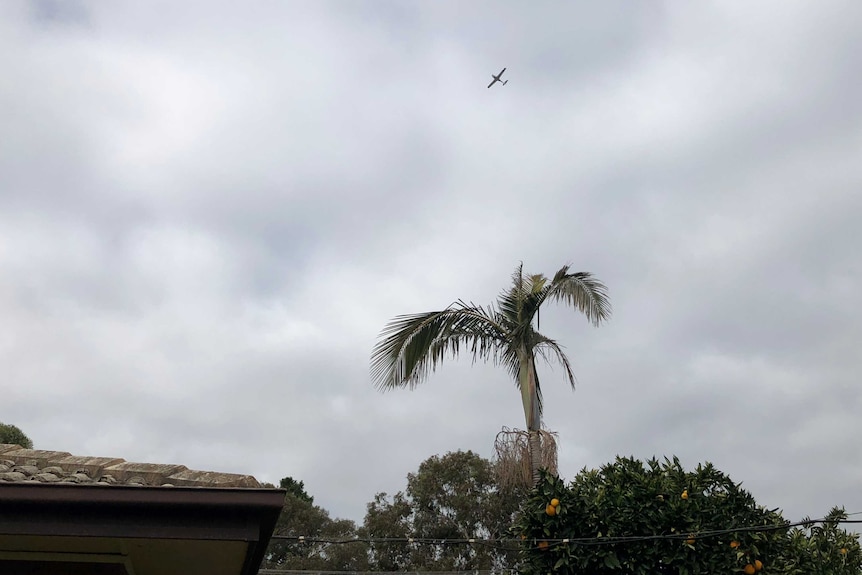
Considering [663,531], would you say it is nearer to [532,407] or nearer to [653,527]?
[653,527]

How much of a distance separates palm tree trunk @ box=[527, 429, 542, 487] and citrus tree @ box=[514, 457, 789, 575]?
1.59 feet

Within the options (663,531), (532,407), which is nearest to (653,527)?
(663,531)

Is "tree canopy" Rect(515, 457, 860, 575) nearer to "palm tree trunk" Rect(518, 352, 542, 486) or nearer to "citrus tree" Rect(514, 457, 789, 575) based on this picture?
"citrus tree" Rect(514, 457, 789, 575)

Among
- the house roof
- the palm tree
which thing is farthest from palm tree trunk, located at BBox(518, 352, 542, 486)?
the house roof

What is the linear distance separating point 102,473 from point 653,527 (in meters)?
6.96

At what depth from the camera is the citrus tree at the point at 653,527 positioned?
909 centimetres

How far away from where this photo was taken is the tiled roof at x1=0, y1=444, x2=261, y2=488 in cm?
444

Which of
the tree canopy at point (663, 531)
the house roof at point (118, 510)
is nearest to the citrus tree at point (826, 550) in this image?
the tree canopy at point (663, 531)

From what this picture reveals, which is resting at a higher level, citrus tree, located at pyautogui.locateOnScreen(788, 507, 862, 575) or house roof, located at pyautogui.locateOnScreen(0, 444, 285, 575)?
citrus tree, located at pyautogui.locateOnScreen(788, 507, 862, 575)

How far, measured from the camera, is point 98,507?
13.6ft

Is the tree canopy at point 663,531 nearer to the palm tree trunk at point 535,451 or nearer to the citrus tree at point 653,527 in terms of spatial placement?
the citrus tree at point 653,527

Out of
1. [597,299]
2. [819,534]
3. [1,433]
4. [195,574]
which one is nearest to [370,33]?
[597,299]

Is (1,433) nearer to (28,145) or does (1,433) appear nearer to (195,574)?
(28,145)

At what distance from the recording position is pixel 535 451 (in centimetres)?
1034
